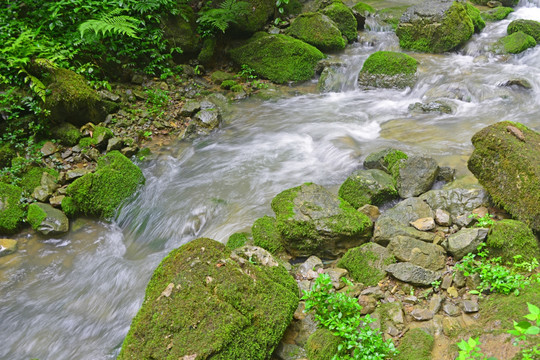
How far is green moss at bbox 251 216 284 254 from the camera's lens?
13.9 feet

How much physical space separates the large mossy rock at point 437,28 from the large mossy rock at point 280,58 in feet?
8.93

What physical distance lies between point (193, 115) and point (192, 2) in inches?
154

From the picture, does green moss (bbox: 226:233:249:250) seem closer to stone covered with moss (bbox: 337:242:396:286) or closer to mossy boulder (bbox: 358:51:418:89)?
stone covered with moss (bbox: 337:242:396:286)

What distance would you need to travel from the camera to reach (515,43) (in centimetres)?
920

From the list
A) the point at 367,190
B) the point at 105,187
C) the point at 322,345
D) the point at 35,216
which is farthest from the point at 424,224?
the point at 35,216

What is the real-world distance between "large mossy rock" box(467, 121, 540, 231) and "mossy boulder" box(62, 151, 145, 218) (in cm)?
494

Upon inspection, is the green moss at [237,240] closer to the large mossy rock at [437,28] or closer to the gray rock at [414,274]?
the gray rock at [414,274]

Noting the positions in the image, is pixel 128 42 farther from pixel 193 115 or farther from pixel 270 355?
pixel 270 355

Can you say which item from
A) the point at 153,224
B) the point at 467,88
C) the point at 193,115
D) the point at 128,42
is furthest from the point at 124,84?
the point at 467,88

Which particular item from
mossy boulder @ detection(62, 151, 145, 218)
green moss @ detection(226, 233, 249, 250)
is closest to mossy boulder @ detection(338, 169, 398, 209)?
green moss @ detection(226, 233, 249, 250)

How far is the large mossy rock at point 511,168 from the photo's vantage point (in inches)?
147

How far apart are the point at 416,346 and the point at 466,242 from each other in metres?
1.33

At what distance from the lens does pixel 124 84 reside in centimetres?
802

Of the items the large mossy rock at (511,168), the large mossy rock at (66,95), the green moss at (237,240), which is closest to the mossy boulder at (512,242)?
the large mossy rock at (511,168)
